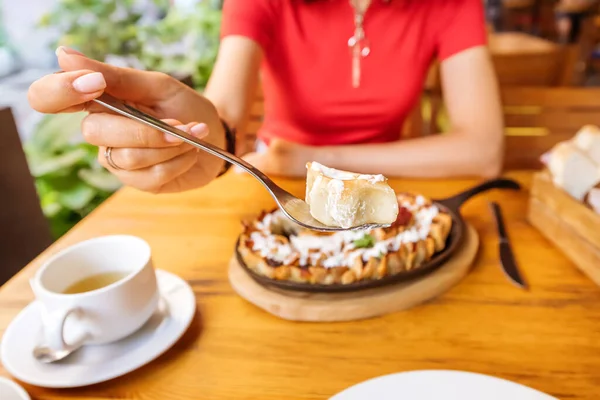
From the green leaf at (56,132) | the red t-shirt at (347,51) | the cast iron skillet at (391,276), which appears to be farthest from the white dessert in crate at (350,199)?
the green leaf at (56,132)

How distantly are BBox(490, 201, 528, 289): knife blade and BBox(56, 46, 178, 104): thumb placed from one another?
56 cm

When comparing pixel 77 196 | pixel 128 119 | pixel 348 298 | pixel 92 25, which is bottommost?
pixel 77 196

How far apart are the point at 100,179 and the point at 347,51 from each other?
0.81 m

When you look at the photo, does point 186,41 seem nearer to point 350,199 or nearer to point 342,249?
point 342,249

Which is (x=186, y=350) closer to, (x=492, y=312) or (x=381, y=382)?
(x=381, y=382)

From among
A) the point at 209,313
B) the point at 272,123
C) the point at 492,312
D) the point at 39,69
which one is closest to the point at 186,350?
the point at 209,313

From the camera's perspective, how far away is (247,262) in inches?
26.6

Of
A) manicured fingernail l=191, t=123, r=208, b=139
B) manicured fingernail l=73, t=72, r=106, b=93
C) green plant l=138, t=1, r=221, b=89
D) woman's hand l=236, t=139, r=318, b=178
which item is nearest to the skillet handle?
woman's hand l=236, t=139, r=318, b=178

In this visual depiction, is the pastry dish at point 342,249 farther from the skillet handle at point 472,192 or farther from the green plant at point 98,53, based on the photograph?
the green plant at point 98,53

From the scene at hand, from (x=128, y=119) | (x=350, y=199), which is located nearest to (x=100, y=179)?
(x=128, y=119)

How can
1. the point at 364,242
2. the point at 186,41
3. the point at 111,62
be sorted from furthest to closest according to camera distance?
the point at 186,41 < the point at 111,62 < the point at 364,242

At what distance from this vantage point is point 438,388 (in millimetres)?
485

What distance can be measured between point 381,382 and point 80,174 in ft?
4.14

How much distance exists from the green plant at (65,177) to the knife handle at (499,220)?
1041mm
